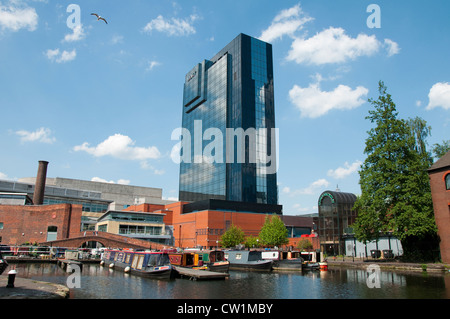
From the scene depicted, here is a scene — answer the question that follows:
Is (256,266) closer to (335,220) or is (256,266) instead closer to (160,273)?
(160,273)

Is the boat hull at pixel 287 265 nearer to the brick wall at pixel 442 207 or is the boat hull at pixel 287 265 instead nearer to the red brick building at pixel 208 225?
the brick wall at pixel 442 207

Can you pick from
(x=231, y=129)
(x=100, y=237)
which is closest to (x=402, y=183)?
(x=100, y=237)

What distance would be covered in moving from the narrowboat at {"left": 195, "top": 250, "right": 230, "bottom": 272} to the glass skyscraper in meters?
57.7

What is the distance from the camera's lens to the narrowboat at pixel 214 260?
135ft

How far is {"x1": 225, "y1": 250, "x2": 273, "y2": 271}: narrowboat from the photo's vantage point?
1861 inches

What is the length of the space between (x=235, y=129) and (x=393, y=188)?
70.7 meters

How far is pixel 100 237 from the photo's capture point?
63750mm

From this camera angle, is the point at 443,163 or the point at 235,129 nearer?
the point at 443,163

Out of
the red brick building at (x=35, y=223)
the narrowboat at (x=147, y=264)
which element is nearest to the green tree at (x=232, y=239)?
the red brick building at (x=35, y=223)

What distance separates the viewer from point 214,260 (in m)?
45.8

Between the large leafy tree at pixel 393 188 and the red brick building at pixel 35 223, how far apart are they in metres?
57.8

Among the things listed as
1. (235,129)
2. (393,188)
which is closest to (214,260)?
(393,188)

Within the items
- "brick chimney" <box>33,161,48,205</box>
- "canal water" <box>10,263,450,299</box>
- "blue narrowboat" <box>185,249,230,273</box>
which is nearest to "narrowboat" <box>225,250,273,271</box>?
"blue narrowboat" <box>185,249,230,273</box>
